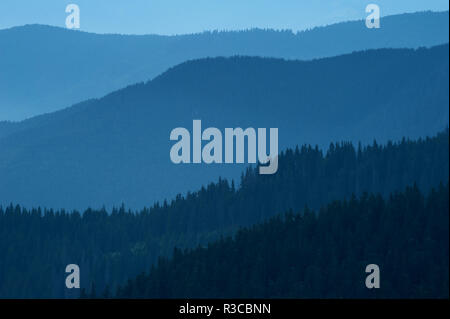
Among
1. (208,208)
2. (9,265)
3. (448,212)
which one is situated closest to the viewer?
(448,212)

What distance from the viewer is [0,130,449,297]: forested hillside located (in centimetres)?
14038

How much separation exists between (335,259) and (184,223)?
104691 mm

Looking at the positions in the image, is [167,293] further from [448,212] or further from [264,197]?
[264,197]

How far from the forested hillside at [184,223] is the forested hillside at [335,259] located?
26.9 m

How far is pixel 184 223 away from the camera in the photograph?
18025 cm

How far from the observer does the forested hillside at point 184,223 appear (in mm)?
140375

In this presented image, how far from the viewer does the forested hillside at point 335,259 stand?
67625 mm

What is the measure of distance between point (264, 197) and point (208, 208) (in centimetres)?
1480

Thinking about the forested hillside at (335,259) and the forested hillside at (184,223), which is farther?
the forested hillside at (184,223)

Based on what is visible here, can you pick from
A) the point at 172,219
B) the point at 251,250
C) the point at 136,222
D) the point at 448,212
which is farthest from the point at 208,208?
the point at 448,212

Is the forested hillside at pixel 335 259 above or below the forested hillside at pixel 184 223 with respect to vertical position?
below

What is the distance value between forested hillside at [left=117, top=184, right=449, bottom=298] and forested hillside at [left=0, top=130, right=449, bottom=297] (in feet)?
88.4
